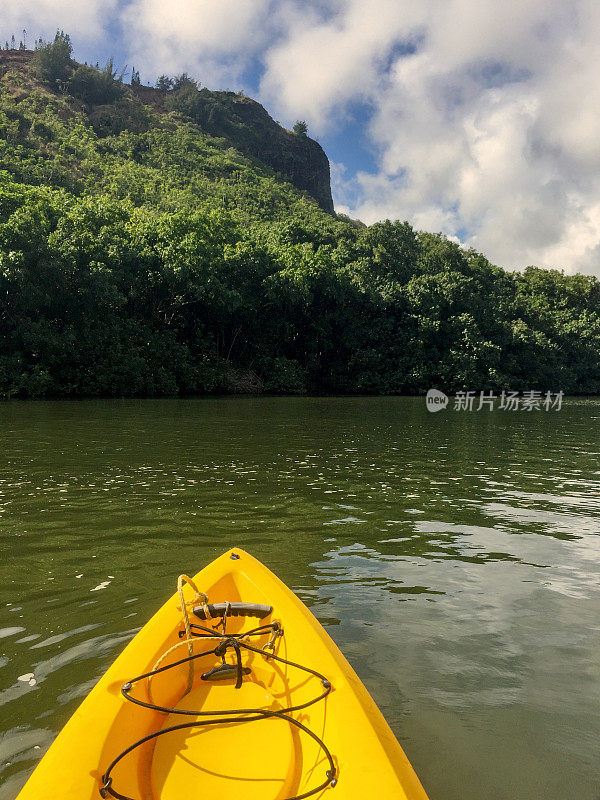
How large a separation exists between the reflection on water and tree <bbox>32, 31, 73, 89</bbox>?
77959mm

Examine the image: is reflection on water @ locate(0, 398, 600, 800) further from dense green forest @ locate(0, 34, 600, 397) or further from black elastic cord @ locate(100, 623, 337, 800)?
dense green forest @ locate(0, 34, 600, 397)

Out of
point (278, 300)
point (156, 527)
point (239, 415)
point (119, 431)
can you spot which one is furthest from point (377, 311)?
point (156, 527)

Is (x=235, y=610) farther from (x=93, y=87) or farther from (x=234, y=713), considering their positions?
(x=93, y=87)

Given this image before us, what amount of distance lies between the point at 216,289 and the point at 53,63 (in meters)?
62.5

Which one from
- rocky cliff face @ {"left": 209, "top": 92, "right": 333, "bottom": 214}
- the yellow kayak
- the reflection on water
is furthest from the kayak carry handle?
rocky cliff face @ {"left": 209, "top": 92, "right": 333, "bottom": 214}

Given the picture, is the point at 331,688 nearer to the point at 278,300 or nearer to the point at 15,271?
the point at 15,271

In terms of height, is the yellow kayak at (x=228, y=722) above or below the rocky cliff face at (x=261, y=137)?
below

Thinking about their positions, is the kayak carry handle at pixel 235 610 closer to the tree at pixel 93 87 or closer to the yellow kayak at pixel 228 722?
the yellow kayak at pixel 228 722

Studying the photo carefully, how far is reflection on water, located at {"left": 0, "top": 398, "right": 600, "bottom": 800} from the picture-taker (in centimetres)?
332

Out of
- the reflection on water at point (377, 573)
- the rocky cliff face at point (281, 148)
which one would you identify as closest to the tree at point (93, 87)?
the rocky cliff face at point (281, 148)

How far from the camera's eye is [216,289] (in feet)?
114

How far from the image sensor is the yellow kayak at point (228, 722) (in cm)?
226

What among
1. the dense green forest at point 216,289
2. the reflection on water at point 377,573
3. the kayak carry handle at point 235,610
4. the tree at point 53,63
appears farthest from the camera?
the tree at point 53,63

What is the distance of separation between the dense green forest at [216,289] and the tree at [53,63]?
439cm
